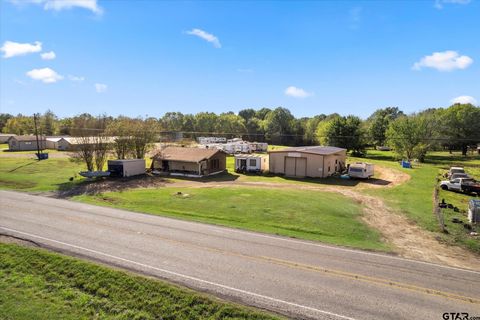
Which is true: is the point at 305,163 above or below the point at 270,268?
above

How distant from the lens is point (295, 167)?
133 feet

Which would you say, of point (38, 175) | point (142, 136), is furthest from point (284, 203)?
point (38, 175)

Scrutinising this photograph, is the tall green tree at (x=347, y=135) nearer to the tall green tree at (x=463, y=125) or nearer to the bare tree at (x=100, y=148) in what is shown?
the tall green tree at (x=463, y=125)

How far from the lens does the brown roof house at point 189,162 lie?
4038 cm

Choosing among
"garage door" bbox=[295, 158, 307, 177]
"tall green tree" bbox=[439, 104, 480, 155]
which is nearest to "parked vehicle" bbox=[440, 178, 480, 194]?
"garage door" bbox=[295, 158, 307, 177]

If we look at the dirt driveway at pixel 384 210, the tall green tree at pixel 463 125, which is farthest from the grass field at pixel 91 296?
the tall green tree at pixel 463 125

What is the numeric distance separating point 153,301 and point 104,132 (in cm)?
3699

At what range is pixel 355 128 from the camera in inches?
2739

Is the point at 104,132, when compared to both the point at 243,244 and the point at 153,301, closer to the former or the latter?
the point at 243,244

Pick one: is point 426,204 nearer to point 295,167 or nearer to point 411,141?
point 295,167

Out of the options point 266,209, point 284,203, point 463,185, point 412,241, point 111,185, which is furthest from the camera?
point 111,185

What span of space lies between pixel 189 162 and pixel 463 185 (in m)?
31.5

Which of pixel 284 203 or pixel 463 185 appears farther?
A: pixel 463 185

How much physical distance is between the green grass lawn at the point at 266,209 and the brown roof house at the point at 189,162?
31.0 ft
